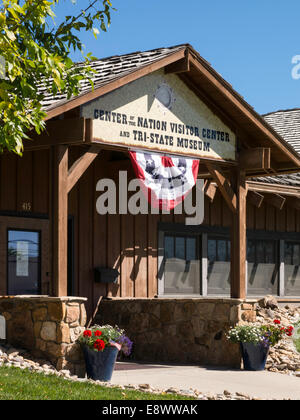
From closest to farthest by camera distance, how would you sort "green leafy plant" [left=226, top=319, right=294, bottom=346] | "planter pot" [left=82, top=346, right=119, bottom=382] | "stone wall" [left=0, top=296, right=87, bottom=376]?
"planter pot" [left=82, top=346, right=119, bottom=382], "stone wall" [left=0, top=296, right=87, bottom=376], "green leafy plant" [left=226, top=319, right=294, bottom=346]

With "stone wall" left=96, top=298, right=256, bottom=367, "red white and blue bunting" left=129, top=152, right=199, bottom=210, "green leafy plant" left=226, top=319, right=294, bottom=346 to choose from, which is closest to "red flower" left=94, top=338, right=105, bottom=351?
"green leafy plant" left=226, top=319, right=294, bottom=346

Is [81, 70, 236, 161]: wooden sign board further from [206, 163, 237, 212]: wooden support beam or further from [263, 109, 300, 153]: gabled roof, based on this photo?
[263, 109, 300, 153]: gabled roof

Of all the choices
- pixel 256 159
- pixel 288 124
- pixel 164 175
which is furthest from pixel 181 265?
pixel 288 124

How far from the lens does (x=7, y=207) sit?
598 inches

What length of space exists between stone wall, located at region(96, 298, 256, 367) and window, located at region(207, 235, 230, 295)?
3483 mm

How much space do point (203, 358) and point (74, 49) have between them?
6.92 metres

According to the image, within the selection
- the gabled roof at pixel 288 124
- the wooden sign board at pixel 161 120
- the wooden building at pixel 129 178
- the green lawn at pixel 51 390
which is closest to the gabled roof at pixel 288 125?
the gabled roof at pixel 288 124

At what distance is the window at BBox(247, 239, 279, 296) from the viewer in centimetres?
2045

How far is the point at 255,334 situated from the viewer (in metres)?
13.9

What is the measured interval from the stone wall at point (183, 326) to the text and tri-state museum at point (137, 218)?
24 mm

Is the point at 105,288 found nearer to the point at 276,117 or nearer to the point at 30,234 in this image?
the point at 30,234

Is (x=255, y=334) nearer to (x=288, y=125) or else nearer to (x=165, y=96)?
(x=165, y=96)

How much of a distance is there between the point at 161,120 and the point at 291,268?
8.58 meters

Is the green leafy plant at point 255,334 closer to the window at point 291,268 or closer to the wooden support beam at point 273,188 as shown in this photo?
the wooden support beam at point 273,188
